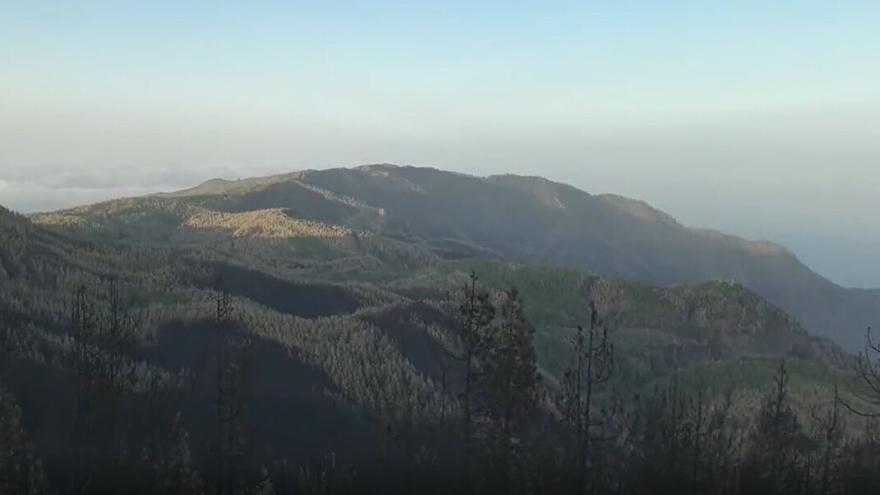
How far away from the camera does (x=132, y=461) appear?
5612 cm

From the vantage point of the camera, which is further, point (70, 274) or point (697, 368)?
point (697, 368)

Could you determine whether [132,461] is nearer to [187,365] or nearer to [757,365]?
[187,365]

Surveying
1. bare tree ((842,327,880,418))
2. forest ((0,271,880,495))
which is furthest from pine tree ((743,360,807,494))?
bare tree ((842,327,880,418))

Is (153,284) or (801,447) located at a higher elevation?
(153,284)

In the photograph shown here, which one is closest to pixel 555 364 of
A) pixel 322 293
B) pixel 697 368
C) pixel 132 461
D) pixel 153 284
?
pixel 697 368

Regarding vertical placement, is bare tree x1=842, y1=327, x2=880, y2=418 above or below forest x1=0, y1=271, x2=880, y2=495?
above

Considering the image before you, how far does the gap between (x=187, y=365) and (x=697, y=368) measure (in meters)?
91.7

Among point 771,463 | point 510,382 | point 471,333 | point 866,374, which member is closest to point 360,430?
point 771,463

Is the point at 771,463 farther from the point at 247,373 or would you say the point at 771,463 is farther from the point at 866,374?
the point at 247,373

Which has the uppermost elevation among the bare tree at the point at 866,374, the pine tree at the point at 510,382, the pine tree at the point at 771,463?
the bare tree at the point at 866,374

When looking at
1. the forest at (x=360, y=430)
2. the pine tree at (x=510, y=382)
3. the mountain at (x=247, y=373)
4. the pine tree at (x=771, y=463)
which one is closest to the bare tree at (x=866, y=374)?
the forest at (x=360, y=430)

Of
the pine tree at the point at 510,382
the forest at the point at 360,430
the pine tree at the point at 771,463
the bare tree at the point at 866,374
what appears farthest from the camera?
the pine tree at the point at 771,463

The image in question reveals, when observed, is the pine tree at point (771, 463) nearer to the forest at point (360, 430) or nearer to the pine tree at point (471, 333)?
the forest at point (360, 430)

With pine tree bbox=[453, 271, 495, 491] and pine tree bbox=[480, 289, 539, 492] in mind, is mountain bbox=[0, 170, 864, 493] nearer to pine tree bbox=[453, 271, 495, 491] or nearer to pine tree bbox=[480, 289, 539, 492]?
pine tree bbox=[453, 271, 495, 491]
